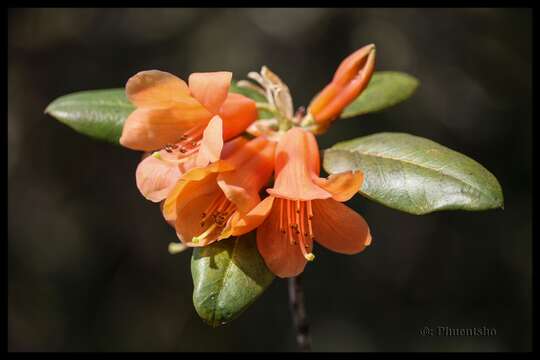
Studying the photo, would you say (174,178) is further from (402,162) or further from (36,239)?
(36,239)

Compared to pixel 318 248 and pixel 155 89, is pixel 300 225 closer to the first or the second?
pixel 155 89

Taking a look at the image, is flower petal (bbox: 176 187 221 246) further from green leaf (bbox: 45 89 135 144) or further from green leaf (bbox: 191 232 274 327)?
green leaf (bbox: 45 89 135 144)

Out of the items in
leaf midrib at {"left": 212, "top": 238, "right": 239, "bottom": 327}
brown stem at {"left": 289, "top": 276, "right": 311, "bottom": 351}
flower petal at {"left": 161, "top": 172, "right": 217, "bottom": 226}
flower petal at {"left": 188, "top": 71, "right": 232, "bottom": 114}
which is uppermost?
flower petal at {"left": 188, "top": 71, "right": 232, "bottom": 114}

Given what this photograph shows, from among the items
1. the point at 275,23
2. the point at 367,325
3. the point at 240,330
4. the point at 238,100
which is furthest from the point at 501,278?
the point at 238,100

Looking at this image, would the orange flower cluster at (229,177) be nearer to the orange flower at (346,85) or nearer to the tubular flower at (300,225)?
the tubular flower at (300,225)

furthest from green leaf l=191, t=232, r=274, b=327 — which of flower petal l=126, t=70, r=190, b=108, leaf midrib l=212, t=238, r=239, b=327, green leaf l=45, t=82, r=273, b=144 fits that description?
green leaf l=45, t=82, r=273, b=144

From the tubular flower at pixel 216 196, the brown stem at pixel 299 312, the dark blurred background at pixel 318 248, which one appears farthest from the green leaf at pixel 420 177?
the dark blurred background at pixel 318 248

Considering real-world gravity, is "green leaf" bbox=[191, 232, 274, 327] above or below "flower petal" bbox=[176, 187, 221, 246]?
below
